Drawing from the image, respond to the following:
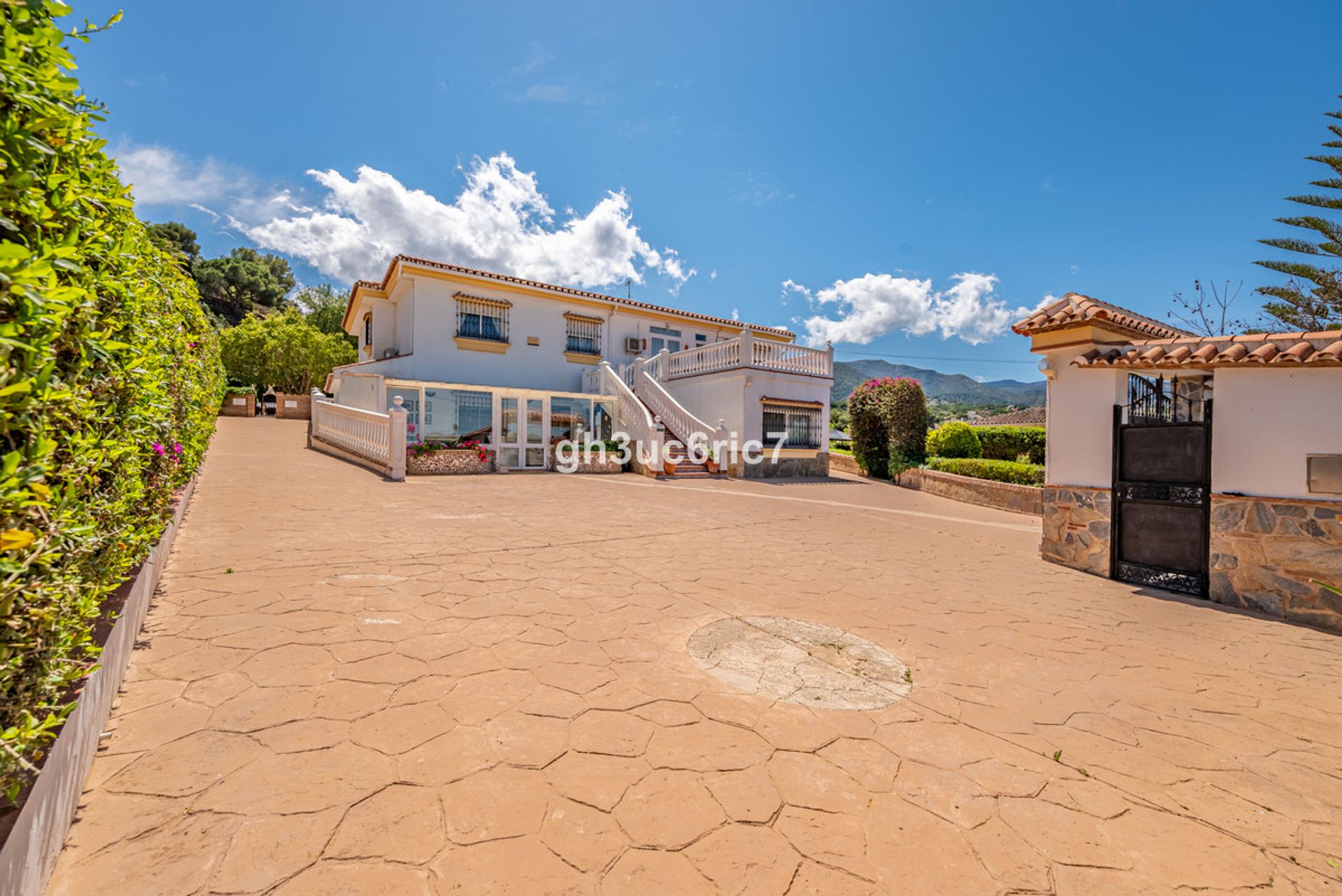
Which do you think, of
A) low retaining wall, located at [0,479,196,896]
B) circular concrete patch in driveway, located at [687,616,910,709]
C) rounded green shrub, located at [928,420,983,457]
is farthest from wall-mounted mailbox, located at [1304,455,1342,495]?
rounded green shrub, located at [928,420,983,457]

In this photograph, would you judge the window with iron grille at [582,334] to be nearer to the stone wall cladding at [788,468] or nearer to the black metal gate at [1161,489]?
the stone wall cladding at [788,468]

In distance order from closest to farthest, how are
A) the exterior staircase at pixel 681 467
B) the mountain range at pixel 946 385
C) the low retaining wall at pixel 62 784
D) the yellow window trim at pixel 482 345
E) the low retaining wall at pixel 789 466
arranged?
1. the low retaining wall at pixel 62 784
2. the exterior staircase at pixel 681 467
3. the low retaining wall at pixel 789 466
4. the yellow window trim at pixel 482 345
5. the mountain range at pixel 946 385

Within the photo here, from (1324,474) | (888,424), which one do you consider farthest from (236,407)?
(1324,474)

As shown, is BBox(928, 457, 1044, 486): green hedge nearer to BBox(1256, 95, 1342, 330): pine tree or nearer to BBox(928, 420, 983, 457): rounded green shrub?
BBox(928, 420, 983, 457): rounded green shrub

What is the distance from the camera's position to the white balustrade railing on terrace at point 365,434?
12.1 metres

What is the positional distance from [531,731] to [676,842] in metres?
0.93

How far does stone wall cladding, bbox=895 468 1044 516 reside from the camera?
12.0 meters

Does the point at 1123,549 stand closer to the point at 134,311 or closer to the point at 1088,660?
the point at 1088,660

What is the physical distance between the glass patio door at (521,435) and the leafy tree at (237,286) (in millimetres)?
38372

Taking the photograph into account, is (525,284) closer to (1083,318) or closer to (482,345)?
(482,345)

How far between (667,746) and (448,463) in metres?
13.0

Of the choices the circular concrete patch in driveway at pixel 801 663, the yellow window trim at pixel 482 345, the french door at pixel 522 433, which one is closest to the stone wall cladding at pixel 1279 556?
the circular concrete patch in driveway at pixel 801 663

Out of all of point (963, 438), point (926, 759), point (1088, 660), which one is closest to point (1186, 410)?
point (1088, 660)

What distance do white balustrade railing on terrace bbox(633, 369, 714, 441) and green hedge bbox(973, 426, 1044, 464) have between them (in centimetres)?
1051
